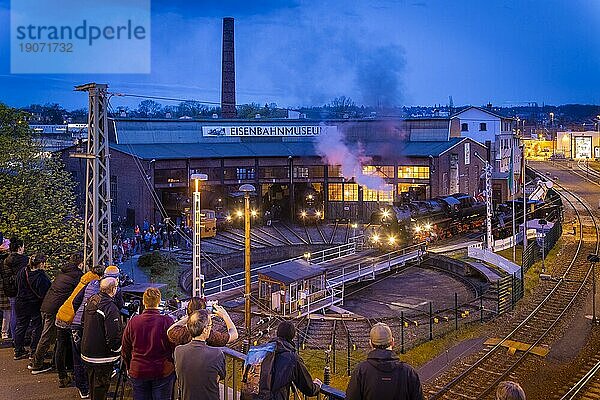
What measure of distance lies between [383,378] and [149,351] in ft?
8.25

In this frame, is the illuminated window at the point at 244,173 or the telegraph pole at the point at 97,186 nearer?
the telegraph pole at the point at 97,186

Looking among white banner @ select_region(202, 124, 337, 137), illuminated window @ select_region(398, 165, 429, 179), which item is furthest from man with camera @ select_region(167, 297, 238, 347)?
white banner @ select_region(202, 124, 337, 137)

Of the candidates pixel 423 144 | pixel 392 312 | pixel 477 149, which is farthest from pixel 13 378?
pixel 477 149

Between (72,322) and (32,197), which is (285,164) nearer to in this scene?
(32,197)

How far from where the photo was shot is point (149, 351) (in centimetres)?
599

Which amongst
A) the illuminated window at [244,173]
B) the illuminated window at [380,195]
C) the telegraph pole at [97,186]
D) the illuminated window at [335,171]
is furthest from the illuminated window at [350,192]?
the telegraph pole at [97,186]

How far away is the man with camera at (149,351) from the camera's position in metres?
6.00

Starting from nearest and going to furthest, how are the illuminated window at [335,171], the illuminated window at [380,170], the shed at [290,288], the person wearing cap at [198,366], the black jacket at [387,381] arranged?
the black jacket at [387,381]
the person wearing cap at [198,366]
the shed at [290,288]
the illuminated window at [380,170]
the illuminated window at [335,171]

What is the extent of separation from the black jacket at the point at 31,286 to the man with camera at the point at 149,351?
356 centimetres

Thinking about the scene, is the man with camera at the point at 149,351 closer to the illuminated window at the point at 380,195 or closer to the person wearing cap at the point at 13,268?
the person wearing cap at the point at 13,268

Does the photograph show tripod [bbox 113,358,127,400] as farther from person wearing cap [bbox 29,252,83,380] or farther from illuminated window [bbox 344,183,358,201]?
illuminated window [bbox 344,183,358,201]

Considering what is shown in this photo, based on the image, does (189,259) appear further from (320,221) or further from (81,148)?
(320,221)

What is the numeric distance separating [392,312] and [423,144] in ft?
91.1

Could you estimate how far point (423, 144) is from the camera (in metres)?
51.6
